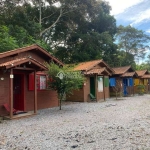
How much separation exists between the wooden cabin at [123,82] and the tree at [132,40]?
679 inches

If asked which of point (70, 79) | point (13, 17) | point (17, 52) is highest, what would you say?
point (13, 17)

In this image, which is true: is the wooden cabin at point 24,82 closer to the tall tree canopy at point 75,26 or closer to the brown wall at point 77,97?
the brown wall at point 77,97

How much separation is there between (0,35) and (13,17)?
5743 millimetres

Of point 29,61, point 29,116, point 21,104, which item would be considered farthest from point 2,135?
point 21,104

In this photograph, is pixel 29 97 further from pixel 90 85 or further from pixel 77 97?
pixel 90 85

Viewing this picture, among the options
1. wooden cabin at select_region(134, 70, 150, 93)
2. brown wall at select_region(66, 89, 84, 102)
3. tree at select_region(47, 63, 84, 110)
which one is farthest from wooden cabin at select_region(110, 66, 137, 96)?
tree at select_region(47, 63, 84, 110)

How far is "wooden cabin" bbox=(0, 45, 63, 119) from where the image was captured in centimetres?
785

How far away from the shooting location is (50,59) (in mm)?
11500

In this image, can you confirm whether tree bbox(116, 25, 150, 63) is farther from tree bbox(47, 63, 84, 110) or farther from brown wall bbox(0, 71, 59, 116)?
tree bbox(47, 63, 84, 110)

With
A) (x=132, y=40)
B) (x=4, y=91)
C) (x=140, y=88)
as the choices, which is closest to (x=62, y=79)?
(x=4, y=91)

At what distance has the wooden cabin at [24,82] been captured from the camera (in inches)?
309

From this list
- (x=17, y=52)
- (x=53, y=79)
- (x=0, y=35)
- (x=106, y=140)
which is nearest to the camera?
(x=106, y=140)

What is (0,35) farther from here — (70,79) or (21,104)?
(70,79)

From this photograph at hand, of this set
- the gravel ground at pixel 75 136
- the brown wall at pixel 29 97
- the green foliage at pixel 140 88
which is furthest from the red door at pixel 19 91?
the green foliage at pixel 140 88
